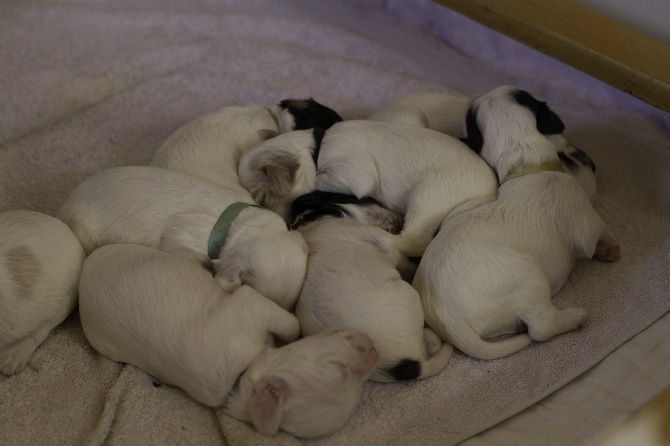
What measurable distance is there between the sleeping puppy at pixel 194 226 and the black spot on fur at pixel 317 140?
1.01ft

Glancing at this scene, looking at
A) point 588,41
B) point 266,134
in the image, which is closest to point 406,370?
point 266,134

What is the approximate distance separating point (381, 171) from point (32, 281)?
1.18 meters

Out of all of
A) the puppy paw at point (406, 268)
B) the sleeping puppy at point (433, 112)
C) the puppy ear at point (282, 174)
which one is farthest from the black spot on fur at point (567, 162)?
the puppy ear at point (282, 174)

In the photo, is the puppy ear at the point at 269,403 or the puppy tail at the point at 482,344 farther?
the puppy tail at the point at 482,344

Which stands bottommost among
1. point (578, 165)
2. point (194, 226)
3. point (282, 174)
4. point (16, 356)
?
point (16, 356)

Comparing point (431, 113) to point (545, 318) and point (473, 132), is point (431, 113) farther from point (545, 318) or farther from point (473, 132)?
point (545, 318)

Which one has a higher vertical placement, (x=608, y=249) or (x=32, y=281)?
(x=608, y=249)

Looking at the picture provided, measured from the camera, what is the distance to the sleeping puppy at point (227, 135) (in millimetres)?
2596

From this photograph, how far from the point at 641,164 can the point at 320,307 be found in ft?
5.05

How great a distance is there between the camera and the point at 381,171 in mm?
2484

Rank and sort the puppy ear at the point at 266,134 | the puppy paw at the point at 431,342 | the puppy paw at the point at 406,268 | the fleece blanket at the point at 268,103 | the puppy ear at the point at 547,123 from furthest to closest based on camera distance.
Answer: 1. the puppy ear at the point at 266,134
2. the puppy ear at the point at 547,123
3. the puppy paw at the point at 406,268
4. the puppy paw at the point at 431,342
5. the fleece blanket at the point at 268,103

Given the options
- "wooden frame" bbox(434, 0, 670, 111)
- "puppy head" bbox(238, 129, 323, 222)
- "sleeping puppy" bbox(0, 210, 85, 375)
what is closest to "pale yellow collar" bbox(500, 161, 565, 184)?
"wooden frame" bbox(434, 0, 670, 111)

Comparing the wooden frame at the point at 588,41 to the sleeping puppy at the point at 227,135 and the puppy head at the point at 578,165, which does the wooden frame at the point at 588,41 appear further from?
the sleeping puppy at the point at 227,135

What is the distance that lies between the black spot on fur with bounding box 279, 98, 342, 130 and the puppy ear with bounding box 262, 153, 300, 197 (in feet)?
1.22
